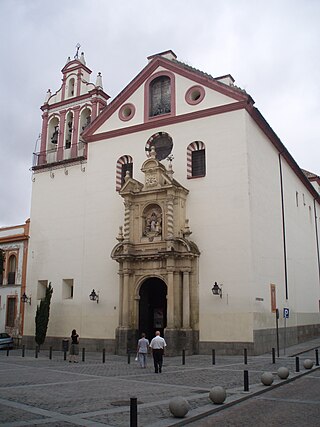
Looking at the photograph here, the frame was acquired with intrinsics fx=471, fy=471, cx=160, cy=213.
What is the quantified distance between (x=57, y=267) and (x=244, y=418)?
843 inches

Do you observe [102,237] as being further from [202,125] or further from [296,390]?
[296,390]

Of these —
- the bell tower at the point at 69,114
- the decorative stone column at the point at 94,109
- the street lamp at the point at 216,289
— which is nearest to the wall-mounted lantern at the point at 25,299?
the bell tower at the point at 69,114

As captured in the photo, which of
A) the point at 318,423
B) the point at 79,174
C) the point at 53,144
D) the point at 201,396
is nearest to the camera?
the point at 318,423

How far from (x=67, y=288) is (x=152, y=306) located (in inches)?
220

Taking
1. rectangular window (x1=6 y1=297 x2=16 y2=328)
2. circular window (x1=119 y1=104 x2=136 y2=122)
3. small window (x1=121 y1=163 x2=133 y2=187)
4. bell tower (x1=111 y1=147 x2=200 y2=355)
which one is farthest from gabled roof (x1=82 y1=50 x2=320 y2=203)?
rectangular window (x1=6 y1=297 x2=16 y2=328)

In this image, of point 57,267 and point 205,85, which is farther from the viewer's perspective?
point 57,267

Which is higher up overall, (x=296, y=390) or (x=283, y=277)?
(x=283, y=277)

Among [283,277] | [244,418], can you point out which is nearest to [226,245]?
[283,277]

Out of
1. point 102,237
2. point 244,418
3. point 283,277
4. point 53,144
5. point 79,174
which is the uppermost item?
point 53,144

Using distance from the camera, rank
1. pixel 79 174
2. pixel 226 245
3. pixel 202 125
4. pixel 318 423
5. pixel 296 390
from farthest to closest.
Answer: pixel 79 174 → pixel 202 125 → pixel 226 245 → pixel 296 390 → pixel 318 423

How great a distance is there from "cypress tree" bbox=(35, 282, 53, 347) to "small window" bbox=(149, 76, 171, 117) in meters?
12.6

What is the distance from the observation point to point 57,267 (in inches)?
1154

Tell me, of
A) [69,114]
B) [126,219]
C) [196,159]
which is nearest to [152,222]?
[126,219]

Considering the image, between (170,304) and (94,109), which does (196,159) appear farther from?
(94,109)
